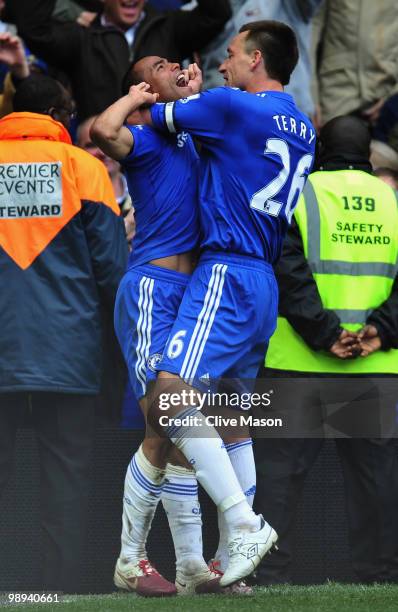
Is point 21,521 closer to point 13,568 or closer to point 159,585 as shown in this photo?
point 13,568

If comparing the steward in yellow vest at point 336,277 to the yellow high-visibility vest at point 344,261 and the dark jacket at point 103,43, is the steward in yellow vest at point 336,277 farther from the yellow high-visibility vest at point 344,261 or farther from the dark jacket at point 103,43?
the dark jacket at point 103,43

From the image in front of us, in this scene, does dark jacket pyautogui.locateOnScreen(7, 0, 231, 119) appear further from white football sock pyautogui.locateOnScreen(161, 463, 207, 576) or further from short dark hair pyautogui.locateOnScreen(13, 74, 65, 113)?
white football sock pyautogui.locateOnScreen(161, 463, 207, 576)

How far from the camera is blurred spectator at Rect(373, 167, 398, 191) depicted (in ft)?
25.8

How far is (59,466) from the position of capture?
6375 mm

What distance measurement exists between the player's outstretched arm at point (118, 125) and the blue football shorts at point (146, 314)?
51 cm

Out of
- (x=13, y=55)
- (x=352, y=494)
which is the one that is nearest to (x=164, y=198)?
(x=352, y=494)

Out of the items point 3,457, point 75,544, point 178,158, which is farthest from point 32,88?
point 75,544

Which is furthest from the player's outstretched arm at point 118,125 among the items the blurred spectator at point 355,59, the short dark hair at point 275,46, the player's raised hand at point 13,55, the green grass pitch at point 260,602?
the blurred spectator at point 355,59

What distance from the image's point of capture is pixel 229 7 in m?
8.30

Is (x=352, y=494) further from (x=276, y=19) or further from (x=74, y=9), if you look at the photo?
(x=74, y=9)

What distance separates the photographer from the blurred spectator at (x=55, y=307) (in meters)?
6.36

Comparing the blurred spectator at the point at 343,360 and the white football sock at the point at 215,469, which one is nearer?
the white football sock at the point at 215,469

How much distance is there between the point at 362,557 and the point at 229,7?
356 cm

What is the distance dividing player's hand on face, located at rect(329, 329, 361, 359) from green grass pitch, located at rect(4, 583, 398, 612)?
1.14m
